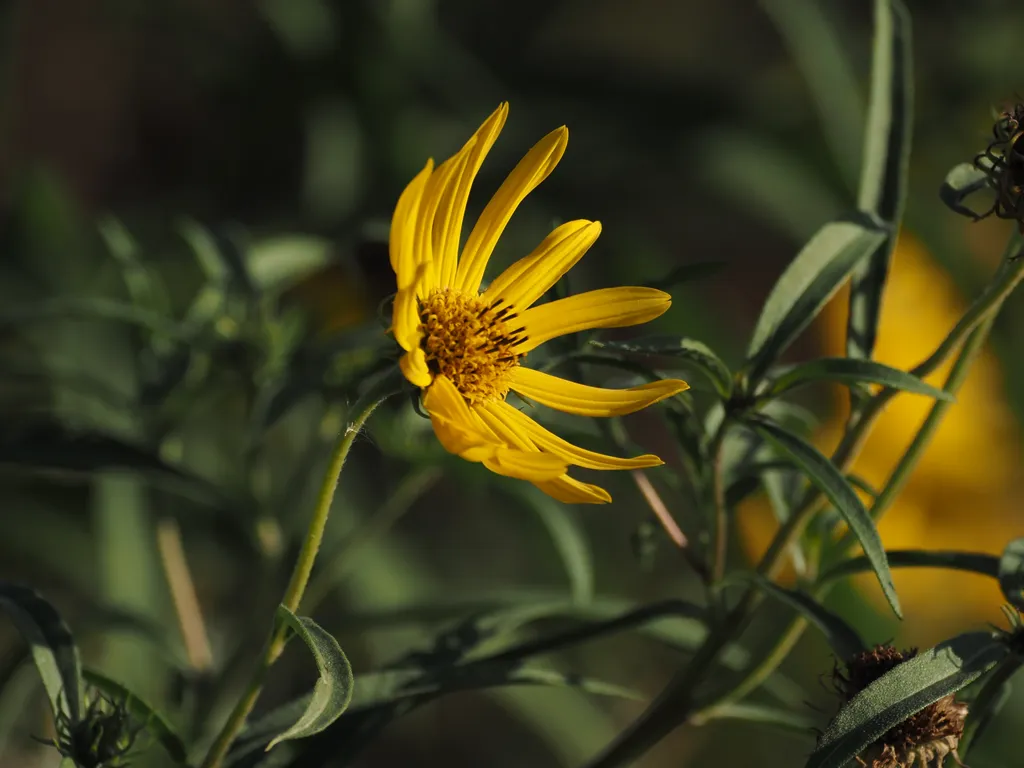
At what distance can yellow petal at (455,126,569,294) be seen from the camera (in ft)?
1.70

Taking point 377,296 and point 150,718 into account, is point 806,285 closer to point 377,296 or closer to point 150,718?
point 150,718

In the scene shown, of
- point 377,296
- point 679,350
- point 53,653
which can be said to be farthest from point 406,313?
point 377,296

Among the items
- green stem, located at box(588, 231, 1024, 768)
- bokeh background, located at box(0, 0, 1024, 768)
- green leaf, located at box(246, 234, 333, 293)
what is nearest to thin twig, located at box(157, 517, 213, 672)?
bokeh background, located at box(0, 0, 1024, 768)

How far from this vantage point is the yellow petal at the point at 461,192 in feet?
1.62

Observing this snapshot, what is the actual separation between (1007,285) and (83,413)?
667 millimetres

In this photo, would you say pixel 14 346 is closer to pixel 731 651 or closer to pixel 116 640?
pixel 116 640

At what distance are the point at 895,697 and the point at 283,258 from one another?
536 mm

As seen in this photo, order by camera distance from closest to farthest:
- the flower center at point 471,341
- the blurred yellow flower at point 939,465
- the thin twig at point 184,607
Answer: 1. the flower center at point 471,341
2. the thin twig at point 184,607
3. the blurred yellow flower at point 939,465

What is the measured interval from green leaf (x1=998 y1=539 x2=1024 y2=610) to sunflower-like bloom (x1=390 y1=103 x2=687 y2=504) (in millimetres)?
184

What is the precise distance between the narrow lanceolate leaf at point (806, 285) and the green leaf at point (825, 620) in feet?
0.35

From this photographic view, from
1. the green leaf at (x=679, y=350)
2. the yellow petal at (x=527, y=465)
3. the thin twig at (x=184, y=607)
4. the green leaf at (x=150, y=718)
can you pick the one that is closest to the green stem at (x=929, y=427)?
the green leaf at (x=679, y=350)

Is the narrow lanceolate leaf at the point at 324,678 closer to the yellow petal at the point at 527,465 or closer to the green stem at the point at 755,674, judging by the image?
the yellow petal at the point at 527,465

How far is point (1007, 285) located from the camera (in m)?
0.52

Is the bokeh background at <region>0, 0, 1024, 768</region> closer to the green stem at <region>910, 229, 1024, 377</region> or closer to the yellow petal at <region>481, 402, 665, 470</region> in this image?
the yellow petal at <region>481, 402, 665, 470</region>
